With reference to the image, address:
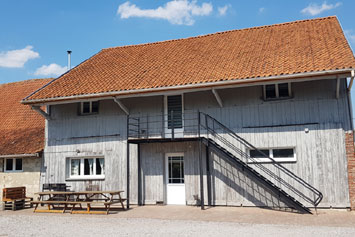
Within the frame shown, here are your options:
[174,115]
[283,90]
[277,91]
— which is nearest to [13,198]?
[174,115]

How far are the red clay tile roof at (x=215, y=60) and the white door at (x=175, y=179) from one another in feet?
9.71

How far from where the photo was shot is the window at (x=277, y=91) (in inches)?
500

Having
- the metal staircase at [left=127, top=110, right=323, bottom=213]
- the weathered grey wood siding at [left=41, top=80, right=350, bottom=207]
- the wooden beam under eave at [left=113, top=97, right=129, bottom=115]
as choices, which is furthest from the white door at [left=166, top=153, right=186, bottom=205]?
the wooden beam under eave at [left=113, top=97, right=129, bottom=115]

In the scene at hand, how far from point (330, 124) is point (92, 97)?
859 centimetres

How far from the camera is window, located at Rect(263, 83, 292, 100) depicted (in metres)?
12.7

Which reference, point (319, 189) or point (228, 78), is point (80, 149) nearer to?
point (228, 78)

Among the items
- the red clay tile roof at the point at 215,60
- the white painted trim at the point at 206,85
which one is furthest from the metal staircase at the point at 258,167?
the red clay tile roof at the point at 215,60

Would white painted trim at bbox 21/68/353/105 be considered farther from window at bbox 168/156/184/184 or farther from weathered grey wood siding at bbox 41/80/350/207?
window at bbox 168/156/184/184

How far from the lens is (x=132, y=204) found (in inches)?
555

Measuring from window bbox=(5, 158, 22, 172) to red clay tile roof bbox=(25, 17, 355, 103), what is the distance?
3.45 meters

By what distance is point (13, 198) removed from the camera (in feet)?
45.0

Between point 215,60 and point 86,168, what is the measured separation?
6.87m

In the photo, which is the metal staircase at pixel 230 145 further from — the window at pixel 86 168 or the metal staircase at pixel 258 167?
the window at pixel 86 168

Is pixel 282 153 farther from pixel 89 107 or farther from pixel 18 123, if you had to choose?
pixel 18 123
